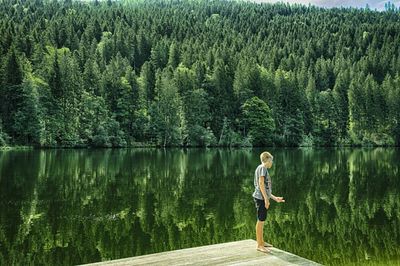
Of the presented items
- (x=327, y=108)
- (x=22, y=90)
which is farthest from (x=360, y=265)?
(x=327, y=108)

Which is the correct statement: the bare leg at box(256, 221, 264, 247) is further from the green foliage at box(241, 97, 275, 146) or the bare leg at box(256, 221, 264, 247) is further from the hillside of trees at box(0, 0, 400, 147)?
the green foliage at box(241, 97, 275, 146)

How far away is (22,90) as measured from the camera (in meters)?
80.8

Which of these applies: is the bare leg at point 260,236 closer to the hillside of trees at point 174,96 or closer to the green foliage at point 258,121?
the hillside of trees at point 174,96

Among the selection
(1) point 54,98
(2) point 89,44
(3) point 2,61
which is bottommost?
(1) point 54,98

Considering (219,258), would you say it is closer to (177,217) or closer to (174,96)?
(177,217)

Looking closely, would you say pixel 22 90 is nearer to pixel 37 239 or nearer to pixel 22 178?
pixel 22 178

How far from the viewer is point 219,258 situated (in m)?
10.2

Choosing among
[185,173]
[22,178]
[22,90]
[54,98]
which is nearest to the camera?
[22,178]

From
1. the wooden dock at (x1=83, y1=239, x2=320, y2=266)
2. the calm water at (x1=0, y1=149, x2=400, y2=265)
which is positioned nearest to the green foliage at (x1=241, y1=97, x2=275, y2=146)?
the calm water at (x1=0, y1=149, x2=400, y2=265)

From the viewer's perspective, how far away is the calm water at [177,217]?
15.5 meters

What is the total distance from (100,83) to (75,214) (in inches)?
3144

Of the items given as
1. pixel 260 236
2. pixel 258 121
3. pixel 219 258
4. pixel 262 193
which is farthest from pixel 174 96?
pixel 219 258

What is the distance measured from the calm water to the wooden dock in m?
4.49

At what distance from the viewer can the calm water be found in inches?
608
